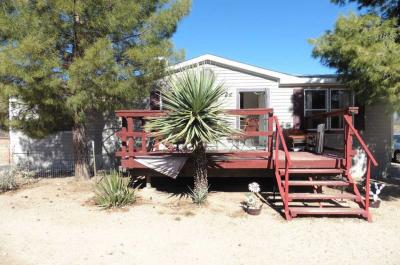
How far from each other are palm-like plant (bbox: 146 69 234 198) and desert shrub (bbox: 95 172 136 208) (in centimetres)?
131

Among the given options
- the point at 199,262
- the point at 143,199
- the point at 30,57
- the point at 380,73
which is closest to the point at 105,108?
the point at 30,57

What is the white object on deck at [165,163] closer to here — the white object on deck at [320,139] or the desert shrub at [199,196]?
the desert shrub at [199,196]

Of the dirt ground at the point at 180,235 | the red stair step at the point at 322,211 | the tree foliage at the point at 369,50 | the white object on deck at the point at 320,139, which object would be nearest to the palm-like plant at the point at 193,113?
the dirt ground at the point at 180,235

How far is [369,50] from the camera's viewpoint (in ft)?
23.7

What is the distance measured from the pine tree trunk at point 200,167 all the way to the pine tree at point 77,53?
2521mm

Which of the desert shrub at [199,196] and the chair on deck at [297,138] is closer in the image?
the desert shrub at [199,196]

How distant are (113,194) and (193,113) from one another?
7.43ft

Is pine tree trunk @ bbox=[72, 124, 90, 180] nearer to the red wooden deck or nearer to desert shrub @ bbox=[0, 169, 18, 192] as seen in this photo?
desert shrub @ bbox=[0, 169, 18, 192]

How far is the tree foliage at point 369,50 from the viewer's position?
23.3 ft

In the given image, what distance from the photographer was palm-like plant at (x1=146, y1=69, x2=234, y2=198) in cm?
676

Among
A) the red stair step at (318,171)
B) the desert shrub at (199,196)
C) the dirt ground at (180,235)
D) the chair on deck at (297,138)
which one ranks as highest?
the chair on deck at (297,138)

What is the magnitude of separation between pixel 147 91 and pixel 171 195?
9.65ft

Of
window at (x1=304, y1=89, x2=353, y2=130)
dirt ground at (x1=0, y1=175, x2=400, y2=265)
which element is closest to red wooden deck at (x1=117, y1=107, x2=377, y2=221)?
dirt ground at (x1=0, y1=175, x2=400, y2=265)

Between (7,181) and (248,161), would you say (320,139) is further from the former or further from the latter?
(7,181)
